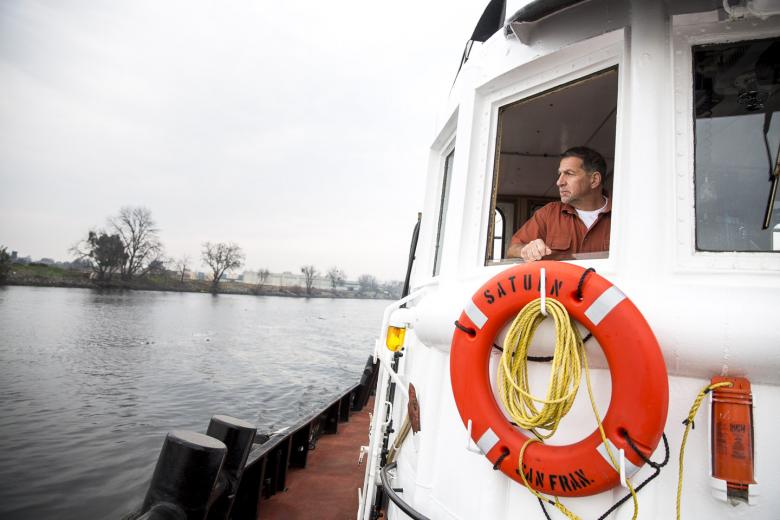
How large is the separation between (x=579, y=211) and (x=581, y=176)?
0.17 metres

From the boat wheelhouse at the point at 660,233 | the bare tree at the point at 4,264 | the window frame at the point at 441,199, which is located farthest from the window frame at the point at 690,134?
the bare tree at the point at 4,264

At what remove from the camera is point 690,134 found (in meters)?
1.73

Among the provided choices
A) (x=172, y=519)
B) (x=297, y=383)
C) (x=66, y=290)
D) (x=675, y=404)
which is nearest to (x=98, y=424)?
(x=297, y=383)

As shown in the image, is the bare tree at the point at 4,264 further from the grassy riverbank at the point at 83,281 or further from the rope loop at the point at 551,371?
the rope loop at the point at 551,371

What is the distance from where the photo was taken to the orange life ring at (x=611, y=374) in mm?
1413

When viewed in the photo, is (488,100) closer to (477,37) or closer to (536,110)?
(536,110)

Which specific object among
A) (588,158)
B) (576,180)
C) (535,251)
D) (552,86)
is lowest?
(535,251)

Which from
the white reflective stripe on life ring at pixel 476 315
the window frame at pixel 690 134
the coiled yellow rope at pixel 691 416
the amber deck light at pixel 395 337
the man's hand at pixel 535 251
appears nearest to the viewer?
the coiled yellow rope at pixel 691 416

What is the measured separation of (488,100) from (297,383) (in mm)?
17261

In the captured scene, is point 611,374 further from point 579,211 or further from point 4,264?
point 4,264

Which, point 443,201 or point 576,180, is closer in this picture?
point 576,180

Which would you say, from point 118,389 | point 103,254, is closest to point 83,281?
point 103,254

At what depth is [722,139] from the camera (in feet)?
5.65

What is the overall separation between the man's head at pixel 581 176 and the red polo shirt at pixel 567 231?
0.07 metres
